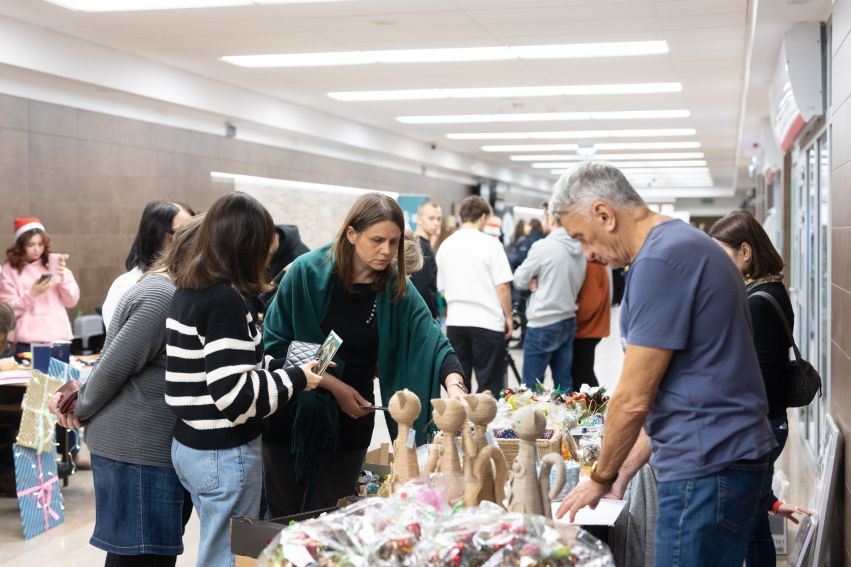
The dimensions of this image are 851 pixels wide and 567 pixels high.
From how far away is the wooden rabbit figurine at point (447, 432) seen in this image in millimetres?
2012

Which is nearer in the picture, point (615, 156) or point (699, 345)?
point (699, 345)

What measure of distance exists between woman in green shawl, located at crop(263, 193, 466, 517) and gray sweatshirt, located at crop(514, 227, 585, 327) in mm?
3157

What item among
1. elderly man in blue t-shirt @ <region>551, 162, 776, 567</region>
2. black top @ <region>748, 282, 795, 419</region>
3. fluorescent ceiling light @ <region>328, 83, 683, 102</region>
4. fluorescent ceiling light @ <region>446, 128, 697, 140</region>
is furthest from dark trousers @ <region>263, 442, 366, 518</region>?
fluorescent ceiling light @ <region>446, 128, 697, 140</region>

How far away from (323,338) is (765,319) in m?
1.55

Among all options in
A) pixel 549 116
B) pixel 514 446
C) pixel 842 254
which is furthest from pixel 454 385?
pixel 549 116

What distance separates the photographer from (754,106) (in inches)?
403

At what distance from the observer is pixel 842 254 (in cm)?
390

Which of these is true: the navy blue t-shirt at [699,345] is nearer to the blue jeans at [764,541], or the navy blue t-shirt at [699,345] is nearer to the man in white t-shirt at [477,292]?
the blue jeans at [764,541]

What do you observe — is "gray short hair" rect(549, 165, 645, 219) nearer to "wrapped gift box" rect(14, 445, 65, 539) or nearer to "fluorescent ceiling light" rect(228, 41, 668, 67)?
"wrapped gift box" rect(14, 445, 65, 539)

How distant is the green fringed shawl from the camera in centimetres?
304

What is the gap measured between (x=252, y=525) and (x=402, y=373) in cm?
99

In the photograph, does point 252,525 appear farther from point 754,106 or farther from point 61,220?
point 754,106

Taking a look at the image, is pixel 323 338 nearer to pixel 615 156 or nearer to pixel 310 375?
pixel 310 375

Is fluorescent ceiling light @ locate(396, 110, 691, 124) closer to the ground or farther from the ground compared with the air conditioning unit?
farther from the ground
